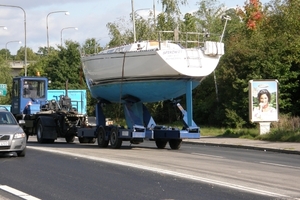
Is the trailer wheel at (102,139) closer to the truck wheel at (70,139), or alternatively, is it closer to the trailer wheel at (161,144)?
the trailer wheel at (161,144)

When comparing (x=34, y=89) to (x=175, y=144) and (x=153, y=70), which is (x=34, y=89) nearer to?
(x=175, y=144)

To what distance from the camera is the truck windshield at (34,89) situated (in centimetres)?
3241

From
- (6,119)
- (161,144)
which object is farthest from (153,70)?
(6,119)

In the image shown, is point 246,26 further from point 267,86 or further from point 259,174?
point 259,174

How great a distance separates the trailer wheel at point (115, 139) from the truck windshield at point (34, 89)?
8.72 m

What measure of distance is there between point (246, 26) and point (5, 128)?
1571 inches

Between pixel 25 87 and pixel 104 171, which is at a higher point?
pixel 25 87

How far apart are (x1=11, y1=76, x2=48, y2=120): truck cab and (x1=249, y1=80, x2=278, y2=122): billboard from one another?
389 inches

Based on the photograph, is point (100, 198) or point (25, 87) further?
point (25, 87)

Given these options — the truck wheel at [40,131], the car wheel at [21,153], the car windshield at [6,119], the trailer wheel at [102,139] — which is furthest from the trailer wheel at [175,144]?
the car wheel at [21,153]

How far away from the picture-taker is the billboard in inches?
1271

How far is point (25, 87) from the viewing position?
3234 cm

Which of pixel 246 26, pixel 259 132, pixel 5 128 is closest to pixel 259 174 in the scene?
pixel 5 128

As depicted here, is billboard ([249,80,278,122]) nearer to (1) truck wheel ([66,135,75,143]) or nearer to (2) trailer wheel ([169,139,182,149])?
(2) trailer wheel ([169,139,182,149])
